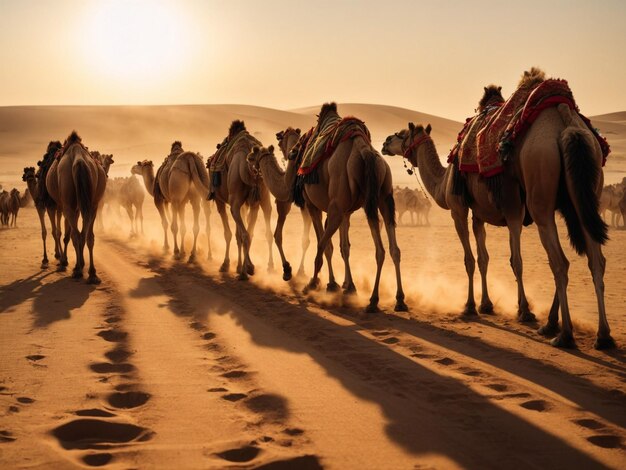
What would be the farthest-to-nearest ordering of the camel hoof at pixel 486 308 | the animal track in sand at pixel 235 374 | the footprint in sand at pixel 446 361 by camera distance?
1. the camel hoof at pixel 486 308
2. the footprint in sand at pixel 446 361
3. the animal track in sand at pixel 235 374

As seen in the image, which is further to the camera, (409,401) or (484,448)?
(409,401)

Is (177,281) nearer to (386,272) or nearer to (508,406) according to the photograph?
(386,272)

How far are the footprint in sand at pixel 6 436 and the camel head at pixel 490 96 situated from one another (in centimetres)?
710

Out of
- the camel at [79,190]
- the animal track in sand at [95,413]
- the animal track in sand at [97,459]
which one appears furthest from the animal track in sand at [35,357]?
the camel at [79,190]

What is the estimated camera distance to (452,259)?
15969 mm

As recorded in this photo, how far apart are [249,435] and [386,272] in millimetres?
9049

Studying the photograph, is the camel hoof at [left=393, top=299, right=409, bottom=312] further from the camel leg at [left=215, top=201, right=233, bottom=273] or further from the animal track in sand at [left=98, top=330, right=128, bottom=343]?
the camel leg at [left=215, top=201, right=233, bottom=273]

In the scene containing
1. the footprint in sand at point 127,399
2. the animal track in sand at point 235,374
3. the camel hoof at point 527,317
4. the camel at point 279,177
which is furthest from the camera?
the camel at point 279,177

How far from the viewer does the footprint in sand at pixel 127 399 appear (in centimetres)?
523

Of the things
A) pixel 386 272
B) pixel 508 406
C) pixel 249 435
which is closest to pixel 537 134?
pixel 508 406

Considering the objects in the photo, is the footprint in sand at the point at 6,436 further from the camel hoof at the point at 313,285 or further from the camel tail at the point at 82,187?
the camel tail at the point at 82,187

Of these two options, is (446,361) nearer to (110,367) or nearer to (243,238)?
(110,367)

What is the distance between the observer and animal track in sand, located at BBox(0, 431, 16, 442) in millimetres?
4492

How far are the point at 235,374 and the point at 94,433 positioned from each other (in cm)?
162
